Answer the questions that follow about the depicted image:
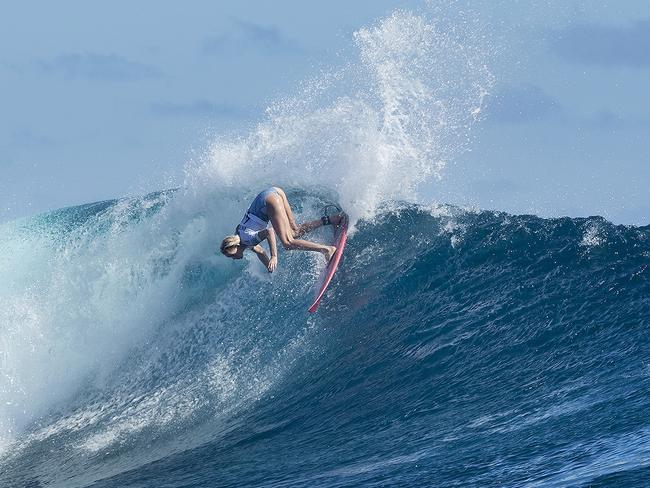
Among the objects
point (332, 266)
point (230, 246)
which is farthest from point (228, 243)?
point (332, 266)

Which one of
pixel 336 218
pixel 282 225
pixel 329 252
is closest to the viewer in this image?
pixel 282 225

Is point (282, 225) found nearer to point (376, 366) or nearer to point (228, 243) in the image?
point (228, 243)

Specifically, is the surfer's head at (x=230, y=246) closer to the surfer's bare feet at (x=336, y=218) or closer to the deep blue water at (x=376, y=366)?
the deep blue water at (x=376, y=366)

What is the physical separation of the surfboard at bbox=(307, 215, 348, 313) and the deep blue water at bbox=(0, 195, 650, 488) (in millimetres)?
244

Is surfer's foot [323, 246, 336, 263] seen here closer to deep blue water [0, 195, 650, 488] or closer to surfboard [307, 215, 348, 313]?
surfboard [307, 215, 348, 313]

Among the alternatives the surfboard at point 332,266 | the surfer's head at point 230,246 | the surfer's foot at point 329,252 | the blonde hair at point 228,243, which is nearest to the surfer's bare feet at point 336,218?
the surfboard at point 332,266

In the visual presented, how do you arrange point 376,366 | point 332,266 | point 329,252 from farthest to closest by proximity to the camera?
1. point 332,266
2. point 329,252
3. point 376,366

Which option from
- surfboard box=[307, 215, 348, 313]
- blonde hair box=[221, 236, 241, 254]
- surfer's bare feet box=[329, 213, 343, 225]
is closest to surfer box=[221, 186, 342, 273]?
blonde hair box=[221, 236, 241, 254]

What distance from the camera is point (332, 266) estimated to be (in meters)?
10.4

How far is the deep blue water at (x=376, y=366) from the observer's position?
22.0 ft

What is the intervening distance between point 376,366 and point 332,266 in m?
1.57

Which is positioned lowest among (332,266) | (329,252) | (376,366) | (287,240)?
(376,366)

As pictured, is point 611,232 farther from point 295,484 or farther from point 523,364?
point 295,484

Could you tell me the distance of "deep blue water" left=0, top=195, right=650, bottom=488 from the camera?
6.70 meters
